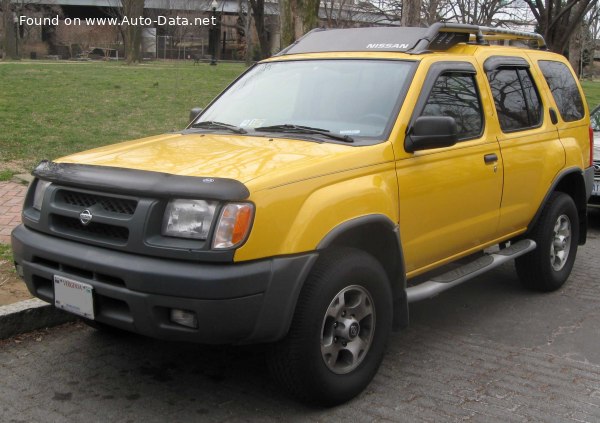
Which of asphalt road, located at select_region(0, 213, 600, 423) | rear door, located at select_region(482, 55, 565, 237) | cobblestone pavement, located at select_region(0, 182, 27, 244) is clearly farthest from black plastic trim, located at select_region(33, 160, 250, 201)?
cobblestone pavement, located at select_region(0, 182, 27, 244)

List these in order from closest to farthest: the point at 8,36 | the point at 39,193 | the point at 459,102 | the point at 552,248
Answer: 1. the point at 39,193
2. the point at 459,102
3. the point at 552,248
4. the point at 8,36

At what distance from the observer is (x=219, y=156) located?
386 centimetres

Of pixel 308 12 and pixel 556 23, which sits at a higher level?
pixel 556 23

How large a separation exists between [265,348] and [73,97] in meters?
13.7

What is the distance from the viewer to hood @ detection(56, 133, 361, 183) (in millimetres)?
3570

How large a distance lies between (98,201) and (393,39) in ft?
7.80

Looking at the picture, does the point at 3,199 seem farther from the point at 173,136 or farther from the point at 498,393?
the point at 498,393

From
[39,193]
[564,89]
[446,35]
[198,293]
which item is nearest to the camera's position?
[198,293]

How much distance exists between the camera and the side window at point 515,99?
526cm

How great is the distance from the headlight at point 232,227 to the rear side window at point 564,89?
3.66m

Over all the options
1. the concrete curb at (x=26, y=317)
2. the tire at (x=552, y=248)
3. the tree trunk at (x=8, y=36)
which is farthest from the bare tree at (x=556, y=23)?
the tree trunk at (x=8, y=36)

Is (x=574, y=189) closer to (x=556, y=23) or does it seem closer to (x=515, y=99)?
(x=515, y=99)

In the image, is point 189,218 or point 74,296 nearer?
point 189,218

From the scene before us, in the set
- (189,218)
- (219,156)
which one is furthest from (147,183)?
(219,156)
